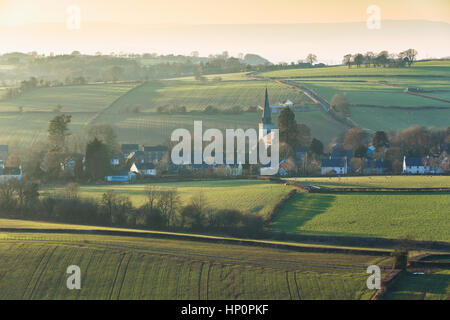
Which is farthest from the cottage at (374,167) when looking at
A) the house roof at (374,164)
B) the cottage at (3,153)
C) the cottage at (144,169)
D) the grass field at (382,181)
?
the cottage at (3,153)

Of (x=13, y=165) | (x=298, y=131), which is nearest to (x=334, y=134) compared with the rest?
(x=298, y=131)

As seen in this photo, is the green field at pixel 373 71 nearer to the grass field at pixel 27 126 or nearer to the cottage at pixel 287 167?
the grass field at pixel 27 126

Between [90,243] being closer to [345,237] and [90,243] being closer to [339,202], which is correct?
[345,237]

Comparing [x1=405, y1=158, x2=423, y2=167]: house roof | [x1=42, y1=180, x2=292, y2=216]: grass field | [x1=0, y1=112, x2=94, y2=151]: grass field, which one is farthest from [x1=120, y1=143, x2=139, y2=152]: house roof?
[x1=405, y1=158, x2=423, y2=167]: house roof

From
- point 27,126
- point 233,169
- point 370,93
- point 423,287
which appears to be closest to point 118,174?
point 233,169

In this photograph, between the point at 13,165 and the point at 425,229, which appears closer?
the point at 425,229

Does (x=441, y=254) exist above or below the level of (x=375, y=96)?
below

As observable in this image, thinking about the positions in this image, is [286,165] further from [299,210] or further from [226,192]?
[299,210]

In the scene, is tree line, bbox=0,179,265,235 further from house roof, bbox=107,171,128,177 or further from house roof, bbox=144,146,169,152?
house roof, bbox=144,146,169,152
